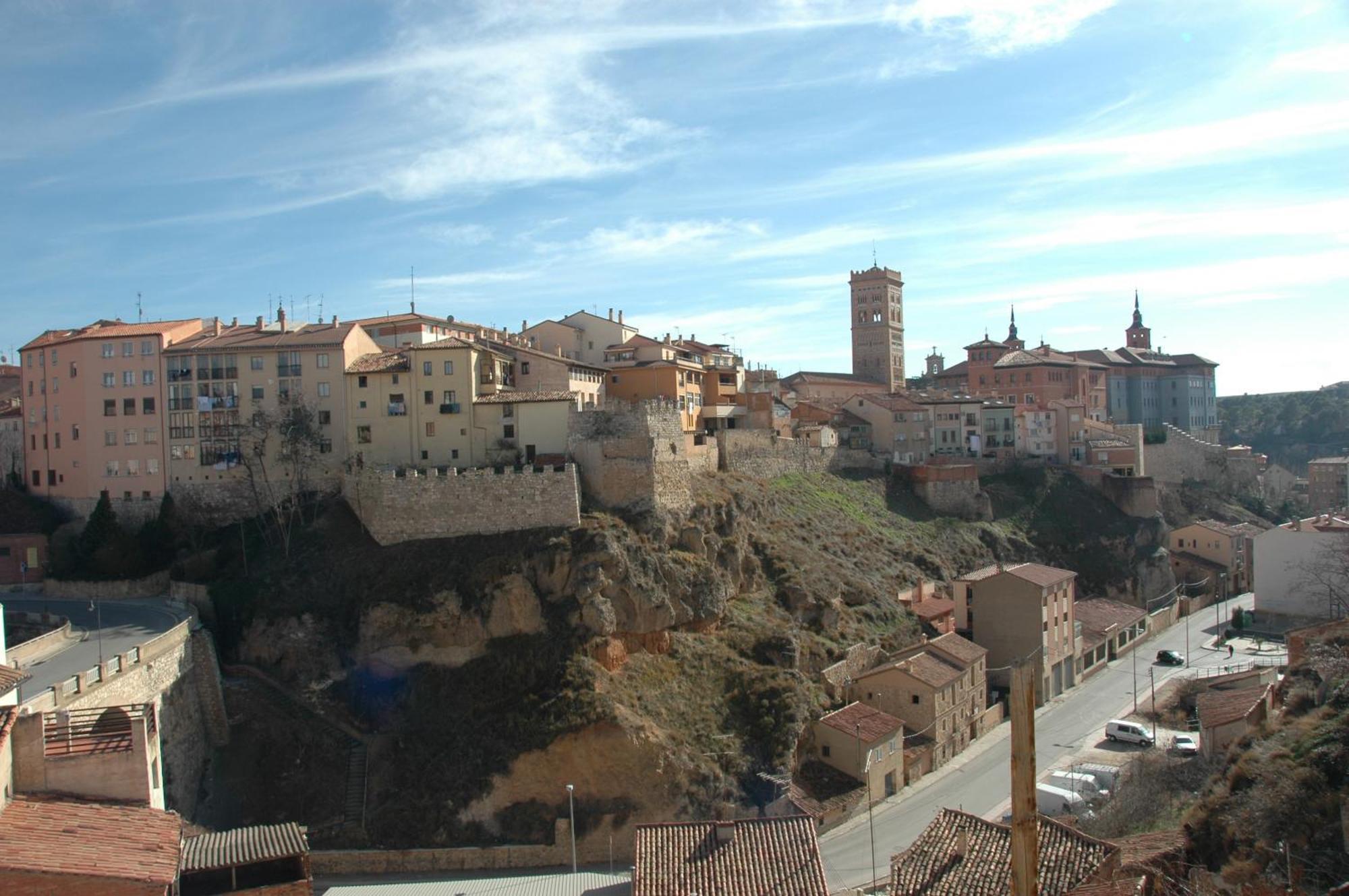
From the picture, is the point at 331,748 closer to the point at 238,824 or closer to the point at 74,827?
the point at 238,824

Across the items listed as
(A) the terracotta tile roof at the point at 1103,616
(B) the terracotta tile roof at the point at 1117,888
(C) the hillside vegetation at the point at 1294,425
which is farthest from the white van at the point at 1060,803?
(C) the hillside vegetation at the point at 1294,425

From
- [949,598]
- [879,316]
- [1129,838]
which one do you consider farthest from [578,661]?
[879,316]

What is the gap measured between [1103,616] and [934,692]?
20638 mm

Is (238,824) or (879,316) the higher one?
(879,316)

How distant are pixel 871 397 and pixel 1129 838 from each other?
4839 cm

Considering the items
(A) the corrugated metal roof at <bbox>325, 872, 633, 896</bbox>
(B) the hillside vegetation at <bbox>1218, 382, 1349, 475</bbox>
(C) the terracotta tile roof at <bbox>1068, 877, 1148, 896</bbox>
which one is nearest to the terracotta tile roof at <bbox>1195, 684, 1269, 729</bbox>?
(C) the terracotta tile roof at <bbox>1068, 877, 1148, 896</bbox>

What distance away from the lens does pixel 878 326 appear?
3935 inches

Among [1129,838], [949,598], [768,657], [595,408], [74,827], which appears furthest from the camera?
[949,598]

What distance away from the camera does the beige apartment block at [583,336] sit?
Answer: 5741cm

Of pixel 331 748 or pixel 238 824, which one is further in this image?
pixel 331 748

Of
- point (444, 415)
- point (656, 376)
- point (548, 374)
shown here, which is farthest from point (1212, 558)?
point (444, 415)

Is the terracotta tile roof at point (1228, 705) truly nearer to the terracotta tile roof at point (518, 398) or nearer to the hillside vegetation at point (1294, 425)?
the terracotta tile roof at point (518, 398)

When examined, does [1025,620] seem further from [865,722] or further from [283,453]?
[283,453]

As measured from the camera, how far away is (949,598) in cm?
5203
